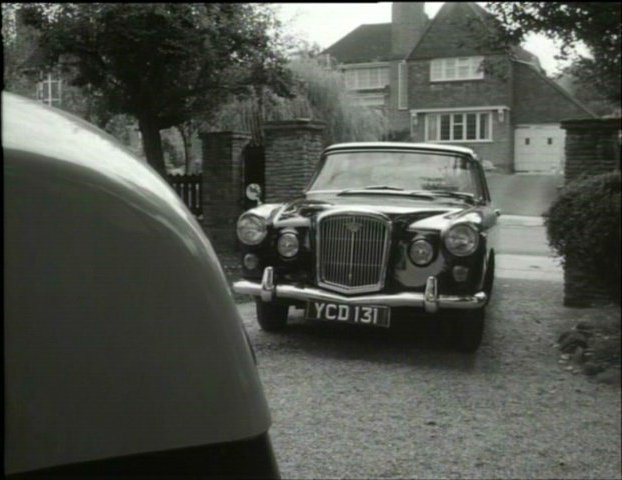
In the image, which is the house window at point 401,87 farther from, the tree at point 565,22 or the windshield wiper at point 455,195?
the windshield wiper at point 455,195

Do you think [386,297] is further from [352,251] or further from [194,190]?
[194,190]

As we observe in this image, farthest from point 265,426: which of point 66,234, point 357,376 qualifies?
point 357,376

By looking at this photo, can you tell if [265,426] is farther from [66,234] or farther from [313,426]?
[313,426]

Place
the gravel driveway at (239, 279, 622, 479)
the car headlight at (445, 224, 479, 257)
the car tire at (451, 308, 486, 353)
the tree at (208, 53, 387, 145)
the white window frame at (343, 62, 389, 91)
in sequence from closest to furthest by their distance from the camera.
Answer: the white window frame at (343, 62, 389, 91) → the gravel driveway at (239, 279, 622, 479) → the car headlight at (445, 224, 479, 257) → the car tire at (451, 308, 486, 353) → the tree at (208, 53, 387, 145)

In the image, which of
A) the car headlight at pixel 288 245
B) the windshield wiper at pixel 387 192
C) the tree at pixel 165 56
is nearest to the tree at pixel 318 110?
the tree at pixel 165 56

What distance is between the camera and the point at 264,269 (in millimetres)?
5320

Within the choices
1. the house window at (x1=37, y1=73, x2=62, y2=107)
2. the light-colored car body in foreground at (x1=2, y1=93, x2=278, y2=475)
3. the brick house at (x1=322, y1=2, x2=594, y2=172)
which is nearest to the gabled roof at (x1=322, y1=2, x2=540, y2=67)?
the brick house at (x1=322, y1=2, x2=594, y2=172)

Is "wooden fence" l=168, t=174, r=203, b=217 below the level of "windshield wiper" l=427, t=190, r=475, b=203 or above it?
below

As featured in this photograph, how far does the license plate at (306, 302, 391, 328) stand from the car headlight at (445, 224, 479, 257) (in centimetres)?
53

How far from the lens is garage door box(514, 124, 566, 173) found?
116cm

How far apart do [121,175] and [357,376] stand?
4153mm

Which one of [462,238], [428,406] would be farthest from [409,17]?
[462,238]

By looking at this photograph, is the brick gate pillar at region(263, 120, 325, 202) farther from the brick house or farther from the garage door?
the garage door

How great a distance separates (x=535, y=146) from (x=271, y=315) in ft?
15.1
